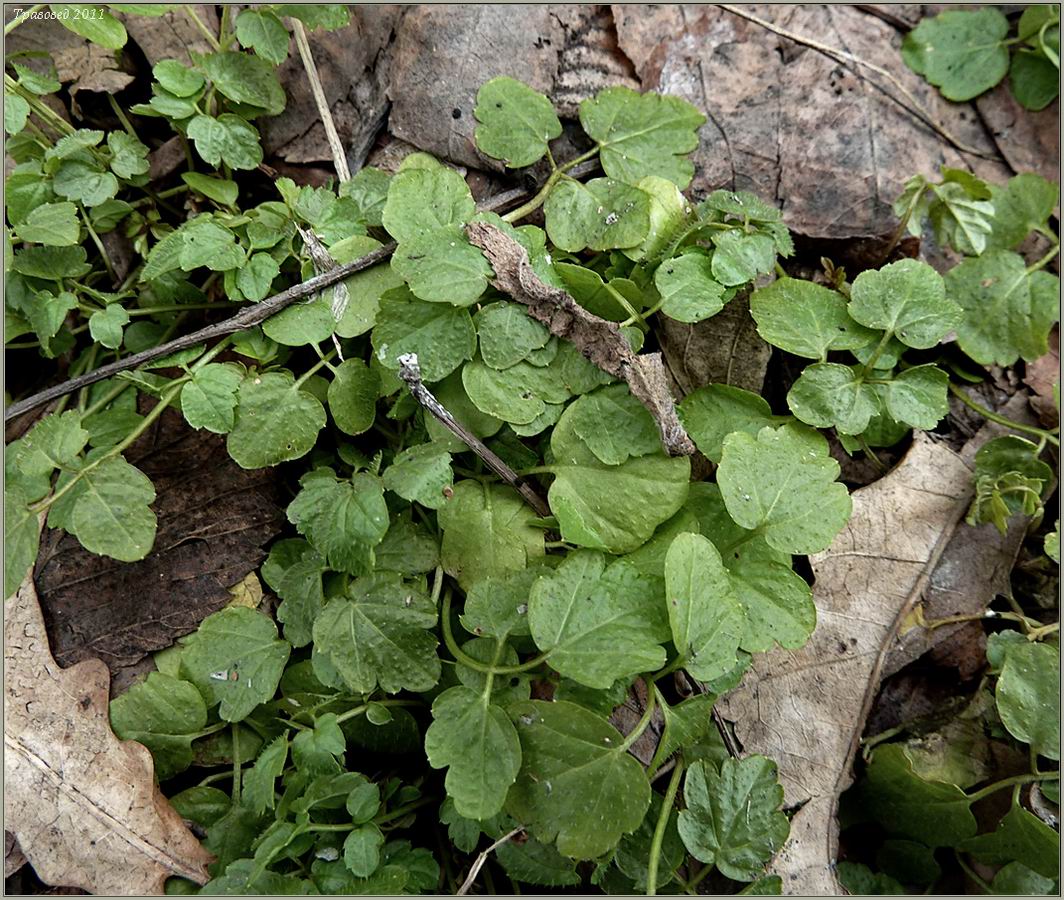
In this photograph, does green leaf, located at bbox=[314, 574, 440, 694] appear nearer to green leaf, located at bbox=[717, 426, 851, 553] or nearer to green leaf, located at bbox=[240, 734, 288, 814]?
green leaf, located at bbox=[240, 734, 288, 814]

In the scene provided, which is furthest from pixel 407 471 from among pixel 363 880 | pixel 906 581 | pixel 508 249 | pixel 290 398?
pixel 906 581

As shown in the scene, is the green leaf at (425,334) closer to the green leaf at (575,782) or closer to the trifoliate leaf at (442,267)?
the trifoliate leaf at (442,267)

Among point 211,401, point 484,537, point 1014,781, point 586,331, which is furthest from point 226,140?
point 1014,781

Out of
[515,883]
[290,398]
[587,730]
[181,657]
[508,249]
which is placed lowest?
[515,883]

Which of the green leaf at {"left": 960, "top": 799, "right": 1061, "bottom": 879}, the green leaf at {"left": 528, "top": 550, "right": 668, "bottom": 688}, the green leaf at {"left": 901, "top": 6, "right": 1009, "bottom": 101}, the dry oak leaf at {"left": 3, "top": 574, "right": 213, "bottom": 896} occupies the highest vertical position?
the green leaf at {"left": 901, "top": 6, "right": 1009, "bottom": 101}

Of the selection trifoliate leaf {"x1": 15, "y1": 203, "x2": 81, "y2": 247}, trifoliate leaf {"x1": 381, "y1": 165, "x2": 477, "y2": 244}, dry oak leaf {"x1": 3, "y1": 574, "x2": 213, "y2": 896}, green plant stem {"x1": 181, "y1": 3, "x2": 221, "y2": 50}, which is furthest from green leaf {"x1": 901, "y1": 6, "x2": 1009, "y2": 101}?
dry oak leaf {"x1": 3, "y1": 574, "x2": 213, "y2": 896}

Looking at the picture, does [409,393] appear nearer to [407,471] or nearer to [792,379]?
[407,471]
